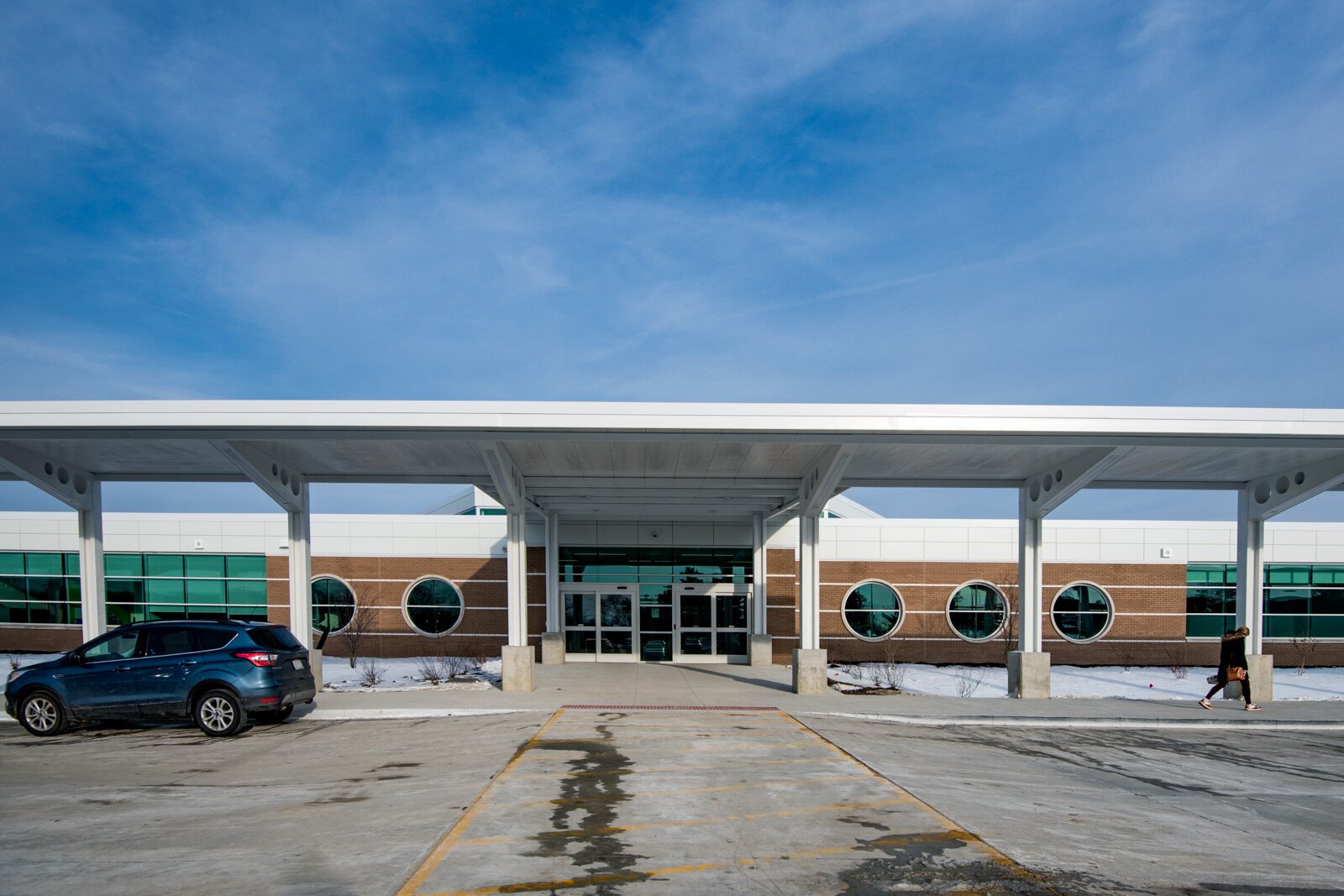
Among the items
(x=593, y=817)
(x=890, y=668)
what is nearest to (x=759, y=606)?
(x=890, y=668)

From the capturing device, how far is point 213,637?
1233 cm

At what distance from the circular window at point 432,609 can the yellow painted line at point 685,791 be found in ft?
62.6

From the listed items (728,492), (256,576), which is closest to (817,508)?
(728,492)

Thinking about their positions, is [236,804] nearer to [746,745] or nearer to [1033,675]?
[746,745]

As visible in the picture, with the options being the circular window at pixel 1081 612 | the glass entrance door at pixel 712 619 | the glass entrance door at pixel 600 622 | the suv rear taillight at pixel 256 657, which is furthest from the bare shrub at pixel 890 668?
the suv rear taillight at pixel 256 657

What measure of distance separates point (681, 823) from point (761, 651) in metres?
17.8

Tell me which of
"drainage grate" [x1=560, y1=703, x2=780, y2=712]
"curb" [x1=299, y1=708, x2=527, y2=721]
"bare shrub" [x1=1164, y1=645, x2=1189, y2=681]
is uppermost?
"curb" [x1=299, y1=708, x2=527, y2=721]

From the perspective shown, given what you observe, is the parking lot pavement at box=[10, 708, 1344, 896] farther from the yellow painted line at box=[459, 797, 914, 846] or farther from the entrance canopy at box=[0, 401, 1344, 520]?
the entrance canopy at box=[0, 401, 1344, 520]

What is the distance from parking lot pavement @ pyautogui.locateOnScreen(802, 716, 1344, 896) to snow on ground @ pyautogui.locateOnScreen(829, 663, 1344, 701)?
6.10 metres

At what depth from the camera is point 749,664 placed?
2517 cm

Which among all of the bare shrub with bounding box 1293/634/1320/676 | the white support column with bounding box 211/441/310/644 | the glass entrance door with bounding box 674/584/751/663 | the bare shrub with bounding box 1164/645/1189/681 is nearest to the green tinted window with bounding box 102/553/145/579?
the white support column with bounding box 211/441/310/644

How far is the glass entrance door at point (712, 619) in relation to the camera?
26250mm

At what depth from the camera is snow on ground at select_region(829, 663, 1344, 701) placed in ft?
65.0

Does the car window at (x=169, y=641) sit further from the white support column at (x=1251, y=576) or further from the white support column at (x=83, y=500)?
the white support column at (x=1251, y=576)
